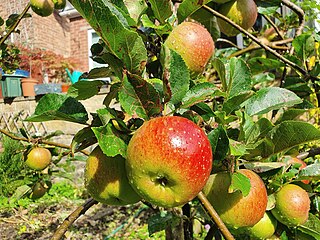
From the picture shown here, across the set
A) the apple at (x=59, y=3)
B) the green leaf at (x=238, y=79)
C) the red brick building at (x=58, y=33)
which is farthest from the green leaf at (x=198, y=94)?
the red brick building at (x=58, y=33)

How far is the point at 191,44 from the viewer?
57 cm

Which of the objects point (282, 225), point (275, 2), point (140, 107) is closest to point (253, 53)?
point (275, 2)

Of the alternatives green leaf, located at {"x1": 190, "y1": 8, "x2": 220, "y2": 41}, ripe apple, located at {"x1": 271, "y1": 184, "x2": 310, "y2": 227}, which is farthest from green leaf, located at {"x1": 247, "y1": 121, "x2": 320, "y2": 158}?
green leaf, located at {"x1": 190, "y1": 8, "x2": 220, "y2": 41}

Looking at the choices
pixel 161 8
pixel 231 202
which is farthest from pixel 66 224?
pixel 161 8

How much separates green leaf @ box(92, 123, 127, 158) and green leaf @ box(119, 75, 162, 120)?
1.3 inches

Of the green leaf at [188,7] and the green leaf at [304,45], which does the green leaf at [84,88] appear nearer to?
the green leaf at [188,7]

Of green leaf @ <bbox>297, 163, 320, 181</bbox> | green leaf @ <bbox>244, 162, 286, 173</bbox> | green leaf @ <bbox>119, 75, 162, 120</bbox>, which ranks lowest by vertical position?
green leaf @ <bbox>297, 163, 320, 181</bbox>

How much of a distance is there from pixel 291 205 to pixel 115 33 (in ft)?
1.56

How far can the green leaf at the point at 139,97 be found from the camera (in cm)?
46

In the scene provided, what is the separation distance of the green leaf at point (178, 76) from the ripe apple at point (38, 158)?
4.19 ft

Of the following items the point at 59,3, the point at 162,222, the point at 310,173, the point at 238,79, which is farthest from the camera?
the point at 59,3

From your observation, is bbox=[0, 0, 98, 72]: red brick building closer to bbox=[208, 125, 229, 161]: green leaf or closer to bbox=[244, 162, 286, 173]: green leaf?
bbox=[244, 162, 286, 173]: green leaf

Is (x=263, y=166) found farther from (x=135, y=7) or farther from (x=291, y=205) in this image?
(x=135, y=7)

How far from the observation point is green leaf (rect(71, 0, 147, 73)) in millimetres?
395
